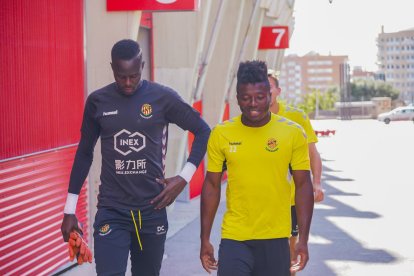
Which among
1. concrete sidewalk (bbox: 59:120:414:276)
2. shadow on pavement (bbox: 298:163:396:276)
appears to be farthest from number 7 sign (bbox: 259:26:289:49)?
shadow on pavement (bbox: 298:163:396:276)

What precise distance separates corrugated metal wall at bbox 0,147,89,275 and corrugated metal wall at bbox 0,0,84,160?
0.56 feet

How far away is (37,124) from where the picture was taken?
25.7ft

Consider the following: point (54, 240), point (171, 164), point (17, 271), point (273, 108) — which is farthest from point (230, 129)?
point (171, 164)

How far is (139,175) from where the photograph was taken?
184 inches

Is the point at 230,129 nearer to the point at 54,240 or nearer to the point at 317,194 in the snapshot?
the point at 317,194

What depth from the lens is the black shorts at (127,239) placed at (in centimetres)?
464

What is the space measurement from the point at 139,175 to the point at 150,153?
141mm

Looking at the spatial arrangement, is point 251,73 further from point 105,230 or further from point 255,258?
point 105,230

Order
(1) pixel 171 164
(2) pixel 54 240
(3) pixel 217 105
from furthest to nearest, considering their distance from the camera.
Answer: (3) pixel 217 105
(1) pixel 171 164
(2) pixel 54 240

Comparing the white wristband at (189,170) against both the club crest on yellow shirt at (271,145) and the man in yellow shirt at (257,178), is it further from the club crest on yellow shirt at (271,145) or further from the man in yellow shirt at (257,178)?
the club crest on yellow shirt at (271,145)

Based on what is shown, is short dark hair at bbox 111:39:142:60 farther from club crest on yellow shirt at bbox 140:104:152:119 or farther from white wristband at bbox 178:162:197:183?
white wristband at bbox 178:162:197:183

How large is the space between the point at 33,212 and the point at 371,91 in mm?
154682

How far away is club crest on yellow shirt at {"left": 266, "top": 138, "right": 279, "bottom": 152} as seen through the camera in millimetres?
4539

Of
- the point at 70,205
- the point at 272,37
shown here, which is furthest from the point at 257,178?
the point at 272,37
